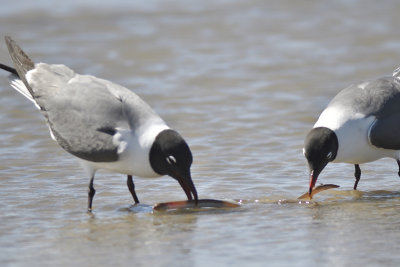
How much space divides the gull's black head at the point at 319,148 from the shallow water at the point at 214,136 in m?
0.28

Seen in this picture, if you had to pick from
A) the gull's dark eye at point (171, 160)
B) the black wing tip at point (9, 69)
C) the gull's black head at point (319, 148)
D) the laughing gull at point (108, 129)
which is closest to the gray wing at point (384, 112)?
the gull's black head at point (319, 148)

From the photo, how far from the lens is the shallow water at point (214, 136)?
5727 mm

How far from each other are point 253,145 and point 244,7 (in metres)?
7.93

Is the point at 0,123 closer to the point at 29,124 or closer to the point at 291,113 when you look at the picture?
the point at 29,124

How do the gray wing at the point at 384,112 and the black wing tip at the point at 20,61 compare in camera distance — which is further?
the black wing tip at the point at 20,61

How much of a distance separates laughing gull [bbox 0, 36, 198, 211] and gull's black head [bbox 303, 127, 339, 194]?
3.08 ft

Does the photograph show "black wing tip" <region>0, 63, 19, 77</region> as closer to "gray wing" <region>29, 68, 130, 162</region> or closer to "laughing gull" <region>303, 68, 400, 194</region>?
"gray wing" <region>29, 68, 130, 162</region>

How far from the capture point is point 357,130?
7.08m

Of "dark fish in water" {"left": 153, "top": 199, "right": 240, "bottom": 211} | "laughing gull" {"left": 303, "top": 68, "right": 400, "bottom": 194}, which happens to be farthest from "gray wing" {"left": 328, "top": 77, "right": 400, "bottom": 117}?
"dark fish in water" {"left": 153, "top": 199, "right": 240, "bottom": 211}

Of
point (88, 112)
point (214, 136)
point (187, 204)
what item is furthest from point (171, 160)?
point (214, 136)

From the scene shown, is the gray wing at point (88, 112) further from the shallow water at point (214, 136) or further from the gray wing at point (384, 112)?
the gray wing at point (384, 112)

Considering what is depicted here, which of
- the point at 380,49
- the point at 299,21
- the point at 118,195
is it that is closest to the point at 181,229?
the point at 118,195

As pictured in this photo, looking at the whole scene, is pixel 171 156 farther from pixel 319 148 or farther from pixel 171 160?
pixel 319 148

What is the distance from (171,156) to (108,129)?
23.2 inches
